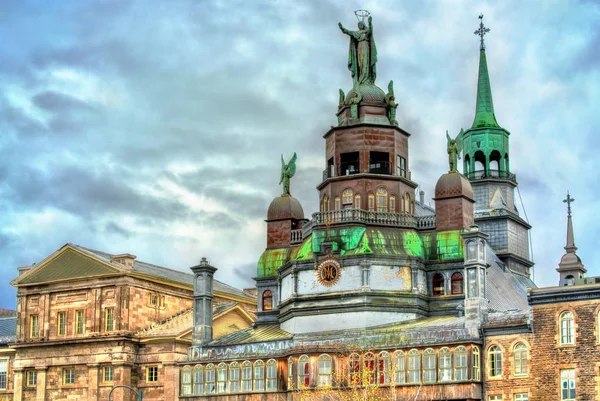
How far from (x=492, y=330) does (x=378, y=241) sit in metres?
14.6

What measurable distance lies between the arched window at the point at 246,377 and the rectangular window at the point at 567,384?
24566mm

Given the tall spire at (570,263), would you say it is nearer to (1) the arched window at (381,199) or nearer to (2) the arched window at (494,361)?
(1) the arched window at (381,199)

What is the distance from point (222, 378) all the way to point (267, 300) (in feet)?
40.7

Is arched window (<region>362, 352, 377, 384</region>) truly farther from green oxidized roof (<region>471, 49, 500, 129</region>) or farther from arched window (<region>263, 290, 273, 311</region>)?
green oxidized roof (<region>471, 49, 500, 129</region>)

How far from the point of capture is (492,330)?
3378 inches

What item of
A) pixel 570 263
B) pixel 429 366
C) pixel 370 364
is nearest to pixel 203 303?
pixel 370 364

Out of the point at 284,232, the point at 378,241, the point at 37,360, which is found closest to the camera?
the point at 378,241

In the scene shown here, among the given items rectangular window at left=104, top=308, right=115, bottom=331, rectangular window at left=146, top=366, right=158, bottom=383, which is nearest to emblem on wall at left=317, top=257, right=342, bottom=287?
rectangular window at left=146, top=366, right=158, bottom=383

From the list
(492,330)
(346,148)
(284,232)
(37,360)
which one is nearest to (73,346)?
(37,360)

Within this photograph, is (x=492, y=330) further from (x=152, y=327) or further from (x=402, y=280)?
(x=152, y=327)

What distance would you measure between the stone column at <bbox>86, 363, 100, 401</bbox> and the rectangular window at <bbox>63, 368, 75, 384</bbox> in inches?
87.4

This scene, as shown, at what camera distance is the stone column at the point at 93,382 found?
110850mm

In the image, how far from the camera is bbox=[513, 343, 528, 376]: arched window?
277 ft

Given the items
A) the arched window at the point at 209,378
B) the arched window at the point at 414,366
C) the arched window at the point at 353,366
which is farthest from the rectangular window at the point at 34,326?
the arched window at the point at 414,366
